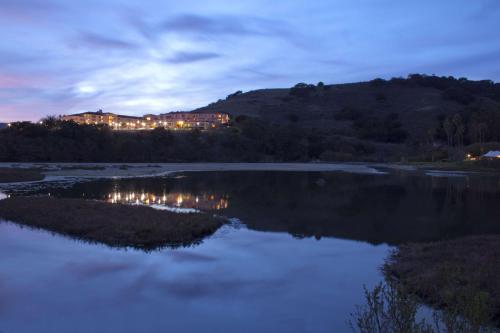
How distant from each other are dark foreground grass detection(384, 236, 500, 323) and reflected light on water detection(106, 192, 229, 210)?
17897 millimetres

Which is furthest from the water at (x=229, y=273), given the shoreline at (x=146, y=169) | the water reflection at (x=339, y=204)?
the shoreline at (x=146, y=169)

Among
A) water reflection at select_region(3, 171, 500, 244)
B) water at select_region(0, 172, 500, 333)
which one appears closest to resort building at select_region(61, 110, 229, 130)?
water reflection at select_region(3, 171, 500, 244)

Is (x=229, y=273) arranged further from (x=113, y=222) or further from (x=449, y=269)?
(x=113, y=222)

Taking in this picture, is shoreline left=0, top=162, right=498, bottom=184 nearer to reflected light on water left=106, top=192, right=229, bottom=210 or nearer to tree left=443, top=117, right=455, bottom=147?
reflected light on water left=106, top=192, right=229, bottom=210

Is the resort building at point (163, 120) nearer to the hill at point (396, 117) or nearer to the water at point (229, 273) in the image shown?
the hill at point (396, 117)

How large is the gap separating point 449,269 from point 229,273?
753cm

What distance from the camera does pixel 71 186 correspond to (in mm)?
49406

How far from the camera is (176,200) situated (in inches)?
1535

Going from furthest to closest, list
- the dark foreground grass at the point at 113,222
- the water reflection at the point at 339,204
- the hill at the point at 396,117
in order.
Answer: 1. the hill at the point at 396,117
2. the water reflection at the point at 339,204
3. the dark foreground grass at the point at 113,222

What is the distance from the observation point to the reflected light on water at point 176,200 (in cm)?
3616

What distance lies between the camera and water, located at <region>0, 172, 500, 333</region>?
13.2 meters

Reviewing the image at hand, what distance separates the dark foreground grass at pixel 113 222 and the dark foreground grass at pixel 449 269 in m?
10.0

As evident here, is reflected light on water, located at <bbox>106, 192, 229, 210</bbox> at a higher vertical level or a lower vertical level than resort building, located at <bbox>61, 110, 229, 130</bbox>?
lower

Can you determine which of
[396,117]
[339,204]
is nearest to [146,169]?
[339,204]
